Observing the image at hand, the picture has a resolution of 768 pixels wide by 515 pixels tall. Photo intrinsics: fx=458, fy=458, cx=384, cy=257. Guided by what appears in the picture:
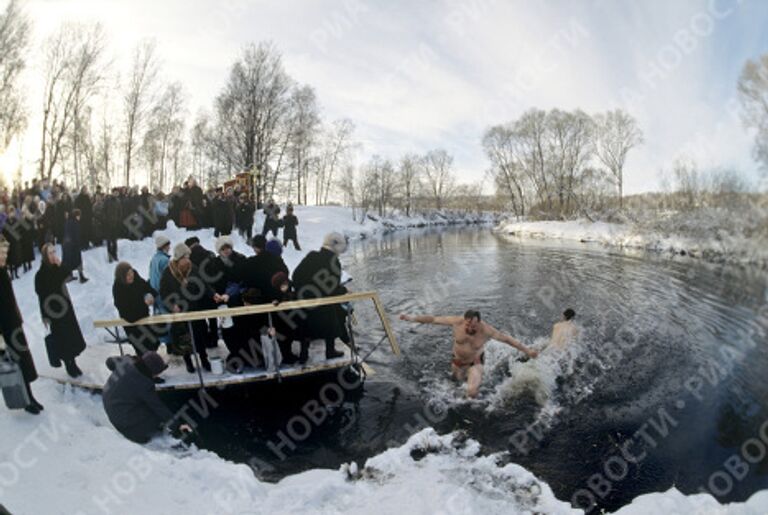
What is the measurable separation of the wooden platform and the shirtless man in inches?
65.4

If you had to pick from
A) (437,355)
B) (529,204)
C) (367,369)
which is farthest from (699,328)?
(529,204)

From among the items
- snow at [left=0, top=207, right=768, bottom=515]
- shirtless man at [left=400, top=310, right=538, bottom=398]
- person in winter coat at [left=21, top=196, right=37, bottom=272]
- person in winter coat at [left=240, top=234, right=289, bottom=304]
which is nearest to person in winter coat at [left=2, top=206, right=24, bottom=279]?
person in winter coat at [left=21, top=196, right=37, bottom=272]

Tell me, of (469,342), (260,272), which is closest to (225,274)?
(260,272)

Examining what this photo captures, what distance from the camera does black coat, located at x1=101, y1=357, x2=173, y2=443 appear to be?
528 centimetres

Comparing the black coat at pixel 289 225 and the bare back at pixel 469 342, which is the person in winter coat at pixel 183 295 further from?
the black coat at pixel 289 225

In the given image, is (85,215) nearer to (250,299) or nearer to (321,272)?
(250,299)

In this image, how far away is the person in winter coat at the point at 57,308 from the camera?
6320mm

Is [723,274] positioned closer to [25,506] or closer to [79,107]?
[25,506]

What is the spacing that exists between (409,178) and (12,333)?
9661 cm

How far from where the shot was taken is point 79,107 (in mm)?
27562

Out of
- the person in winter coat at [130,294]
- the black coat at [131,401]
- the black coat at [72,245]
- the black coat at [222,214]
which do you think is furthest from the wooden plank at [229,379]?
the black coat at [222,214]

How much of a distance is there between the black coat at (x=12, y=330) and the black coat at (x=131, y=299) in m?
1.47

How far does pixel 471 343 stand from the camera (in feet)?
26.2

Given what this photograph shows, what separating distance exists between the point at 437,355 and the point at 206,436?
492cm
